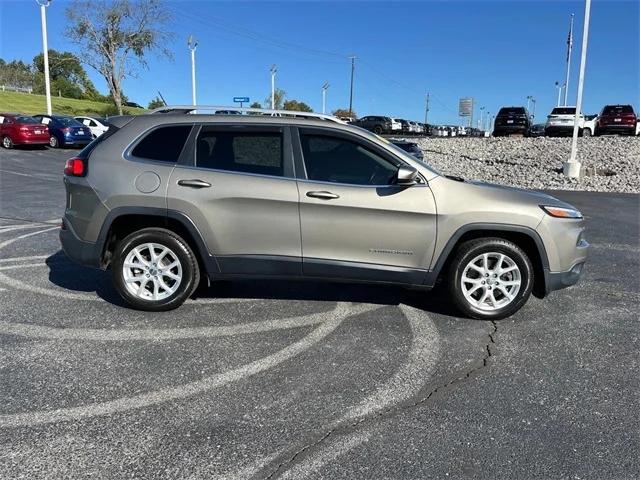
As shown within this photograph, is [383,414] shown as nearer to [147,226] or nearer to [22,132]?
[147,226]

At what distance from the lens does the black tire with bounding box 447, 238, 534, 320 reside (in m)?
4.52

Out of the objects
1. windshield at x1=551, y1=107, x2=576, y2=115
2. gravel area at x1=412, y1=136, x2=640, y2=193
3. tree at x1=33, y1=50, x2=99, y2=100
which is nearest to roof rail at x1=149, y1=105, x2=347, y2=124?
gravel area at x1=412, y1=136, x2=640, y2=193

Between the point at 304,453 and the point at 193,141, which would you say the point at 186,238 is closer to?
the point at 193,141

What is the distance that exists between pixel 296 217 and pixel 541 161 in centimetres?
1902

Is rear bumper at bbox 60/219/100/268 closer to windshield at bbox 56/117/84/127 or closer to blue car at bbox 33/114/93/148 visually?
blue car at bbox 33/114/93/148

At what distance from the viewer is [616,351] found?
412cm

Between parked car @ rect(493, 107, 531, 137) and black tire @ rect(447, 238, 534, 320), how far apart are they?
29.1 metres

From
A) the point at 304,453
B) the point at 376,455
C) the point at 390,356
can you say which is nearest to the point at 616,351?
the point at 390,356

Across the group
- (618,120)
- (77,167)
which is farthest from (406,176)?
(618,120)

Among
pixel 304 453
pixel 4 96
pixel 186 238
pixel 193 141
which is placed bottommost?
pixel 304 453

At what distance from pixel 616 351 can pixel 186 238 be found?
3.65 m

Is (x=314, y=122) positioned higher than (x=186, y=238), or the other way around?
(x=314, y=122)

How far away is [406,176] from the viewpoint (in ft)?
14.0

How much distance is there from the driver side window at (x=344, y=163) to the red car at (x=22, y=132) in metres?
23.0
